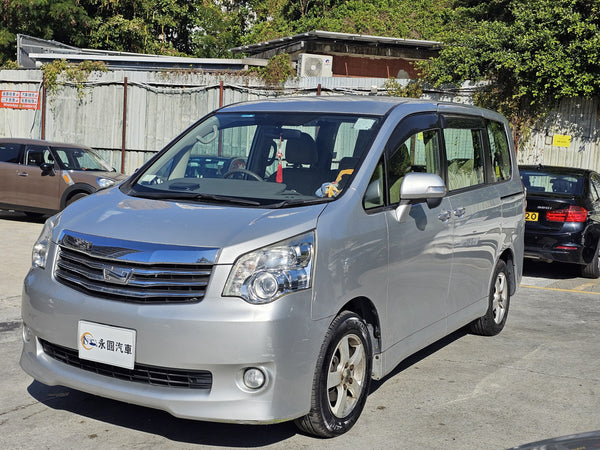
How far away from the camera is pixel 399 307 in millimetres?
5023

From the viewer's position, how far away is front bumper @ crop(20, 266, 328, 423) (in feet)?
12.7

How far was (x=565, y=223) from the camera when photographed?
10109 millimetres

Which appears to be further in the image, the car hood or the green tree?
the green tree

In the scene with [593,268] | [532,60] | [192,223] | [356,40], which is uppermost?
[356,40]

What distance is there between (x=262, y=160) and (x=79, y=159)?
32.9 ft

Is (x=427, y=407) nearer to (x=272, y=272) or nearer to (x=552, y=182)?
(x=272, y=272)

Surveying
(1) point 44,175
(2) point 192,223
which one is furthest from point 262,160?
(1) point 44,175

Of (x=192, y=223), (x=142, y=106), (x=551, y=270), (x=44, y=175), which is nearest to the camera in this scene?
(x=192, y=223)

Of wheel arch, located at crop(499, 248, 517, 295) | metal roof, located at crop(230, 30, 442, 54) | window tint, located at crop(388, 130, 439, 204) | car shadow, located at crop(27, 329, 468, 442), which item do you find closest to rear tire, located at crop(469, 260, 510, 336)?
wheel arch, located at crop(499, 248, 517, 295)

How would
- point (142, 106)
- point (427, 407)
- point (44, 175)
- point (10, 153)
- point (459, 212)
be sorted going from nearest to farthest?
1. point (427, 407)
2. point (459, 212)
3. point (44, 175)
4. point (10, 153)
5. point (142, 106)

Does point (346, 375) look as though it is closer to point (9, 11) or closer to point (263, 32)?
point (9, 11)

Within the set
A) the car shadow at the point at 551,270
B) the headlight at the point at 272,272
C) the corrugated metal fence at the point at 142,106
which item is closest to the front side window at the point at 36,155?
the corrugated metal fence at the point at 142,106

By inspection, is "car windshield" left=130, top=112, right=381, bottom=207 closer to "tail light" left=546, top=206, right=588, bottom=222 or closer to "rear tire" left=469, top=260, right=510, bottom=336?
"rear tire" left=469, top=260, right=510, bottom=336

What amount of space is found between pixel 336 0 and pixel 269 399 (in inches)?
1608
